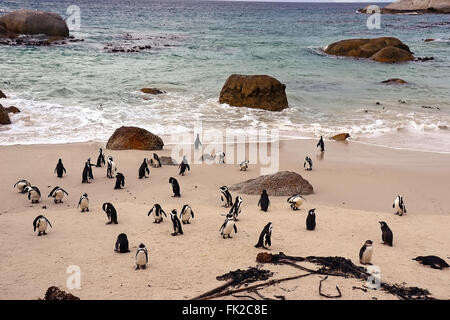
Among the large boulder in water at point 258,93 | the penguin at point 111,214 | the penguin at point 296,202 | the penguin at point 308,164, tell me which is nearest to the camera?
the penguin at point 111,214

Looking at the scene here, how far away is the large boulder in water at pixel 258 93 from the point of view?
2366cm

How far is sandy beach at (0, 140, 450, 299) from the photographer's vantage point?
756 cm

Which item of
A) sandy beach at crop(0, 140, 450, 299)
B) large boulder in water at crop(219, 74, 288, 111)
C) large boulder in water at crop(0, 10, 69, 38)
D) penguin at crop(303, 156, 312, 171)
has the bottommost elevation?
sandy beach at crop(0, 140, 450, 299)

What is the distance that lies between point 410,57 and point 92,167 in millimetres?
33292

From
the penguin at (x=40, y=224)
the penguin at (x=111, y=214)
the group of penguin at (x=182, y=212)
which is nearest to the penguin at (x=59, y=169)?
the group of penguin at (x=182, y=212)

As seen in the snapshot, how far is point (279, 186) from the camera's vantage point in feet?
41.4

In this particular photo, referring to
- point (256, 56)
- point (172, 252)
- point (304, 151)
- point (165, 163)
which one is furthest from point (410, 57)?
point (172, 252)

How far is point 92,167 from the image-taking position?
573 inches

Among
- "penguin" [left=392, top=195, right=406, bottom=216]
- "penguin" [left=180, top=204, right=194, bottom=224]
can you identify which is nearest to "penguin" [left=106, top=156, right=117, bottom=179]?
"penguin" [left=180, top=204, right=194, bottom=224]

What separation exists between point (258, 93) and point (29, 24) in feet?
107

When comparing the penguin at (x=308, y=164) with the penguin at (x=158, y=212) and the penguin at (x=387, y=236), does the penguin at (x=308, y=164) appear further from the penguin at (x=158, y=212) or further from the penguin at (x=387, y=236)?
the penguin at (x=158, y=212)

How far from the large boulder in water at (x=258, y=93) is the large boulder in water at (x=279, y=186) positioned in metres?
11.1

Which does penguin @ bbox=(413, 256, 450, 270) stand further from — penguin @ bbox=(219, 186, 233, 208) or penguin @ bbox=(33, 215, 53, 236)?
penguin @ bbox=(33, 215, 53, 236)

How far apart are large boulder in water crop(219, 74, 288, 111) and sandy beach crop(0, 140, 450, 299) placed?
727cm
